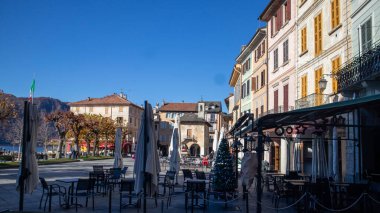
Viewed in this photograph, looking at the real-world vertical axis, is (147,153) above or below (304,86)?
below

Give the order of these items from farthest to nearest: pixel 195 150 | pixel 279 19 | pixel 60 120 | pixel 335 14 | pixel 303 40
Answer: pixel 195 150, pixel 60 120, pixel 279 19, pixel 303 40, pixel 335 14

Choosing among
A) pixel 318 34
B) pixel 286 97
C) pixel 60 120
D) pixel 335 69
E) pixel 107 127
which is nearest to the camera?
pixel 335 69

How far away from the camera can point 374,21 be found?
14734 mm

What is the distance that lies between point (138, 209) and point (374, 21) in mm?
10938

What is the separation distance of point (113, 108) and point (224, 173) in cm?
7599

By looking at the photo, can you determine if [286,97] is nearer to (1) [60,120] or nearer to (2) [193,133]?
(1) [60,120]

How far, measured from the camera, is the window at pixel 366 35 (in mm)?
15195

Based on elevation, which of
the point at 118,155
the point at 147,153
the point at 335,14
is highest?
the point at 335,14

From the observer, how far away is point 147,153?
1027cm

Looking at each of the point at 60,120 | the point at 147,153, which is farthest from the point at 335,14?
the point at 60,120

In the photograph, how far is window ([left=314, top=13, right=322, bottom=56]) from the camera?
68.0ft

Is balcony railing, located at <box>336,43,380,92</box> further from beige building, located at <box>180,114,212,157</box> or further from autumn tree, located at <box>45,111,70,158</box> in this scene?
beige building, located at <box>180,114,212,157</box>

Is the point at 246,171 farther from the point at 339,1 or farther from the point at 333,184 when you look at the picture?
the point at 339,1

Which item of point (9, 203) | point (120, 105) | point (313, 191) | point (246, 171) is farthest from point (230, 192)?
point (120, 105)
